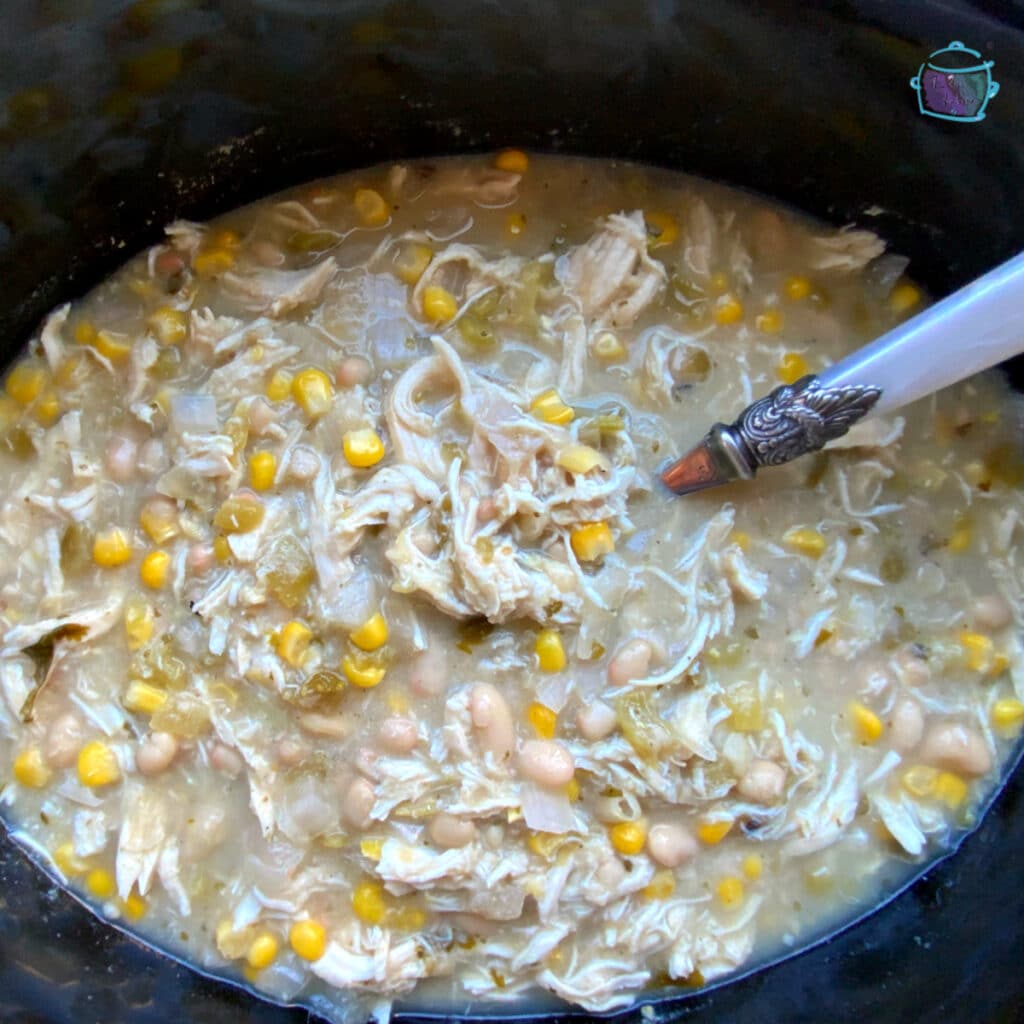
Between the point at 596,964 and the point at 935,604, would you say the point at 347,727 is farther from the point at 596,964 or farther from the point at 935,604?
the point at 935,604

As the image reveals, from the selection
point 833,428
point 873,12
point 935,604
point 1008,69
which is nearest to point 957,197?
point 1008,69

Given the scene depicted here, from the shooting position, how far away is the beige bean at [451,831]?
310 cm

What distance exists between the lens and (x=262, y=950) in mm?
3219

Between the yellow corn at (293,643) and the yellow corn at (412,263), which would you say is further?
the yellow corn at (412,263)

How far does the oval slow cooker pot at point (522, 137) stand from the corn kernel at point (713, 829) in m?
0.52

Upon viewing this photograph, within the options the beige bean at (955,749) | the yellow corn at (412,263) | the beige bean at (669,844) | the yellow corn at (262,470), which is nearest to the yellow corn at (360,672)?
the yellow corn at (262,470)

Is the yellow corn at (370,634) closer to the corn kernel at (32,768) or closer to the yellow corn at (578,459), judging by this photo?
the yellow corn at (578,459)

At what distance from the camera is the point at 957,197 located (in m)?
3.26

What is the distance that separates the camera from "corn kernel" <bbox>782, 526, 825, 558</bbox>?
11.0 feet

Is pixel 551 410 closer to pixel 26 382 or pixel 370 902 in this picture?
pixel 370 902

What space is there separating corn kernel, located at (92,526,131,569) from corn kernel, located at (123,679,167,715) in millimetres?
347

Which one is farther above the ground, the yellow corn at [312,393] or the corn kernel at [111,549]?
the yellow corn at [312,393]

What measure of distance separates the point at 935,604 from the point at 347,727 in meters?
1.79

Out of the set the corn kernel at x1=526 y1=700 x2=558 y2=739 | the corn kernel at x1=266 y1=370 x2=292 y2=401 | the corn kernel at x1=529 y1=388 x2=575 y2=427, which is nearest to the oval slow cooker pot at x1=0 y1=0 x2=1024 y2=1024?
the corn kernel at x1=266 y1=370 x2=292 y2=401
